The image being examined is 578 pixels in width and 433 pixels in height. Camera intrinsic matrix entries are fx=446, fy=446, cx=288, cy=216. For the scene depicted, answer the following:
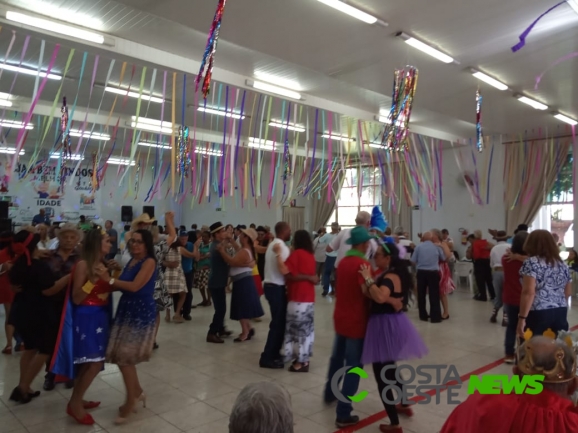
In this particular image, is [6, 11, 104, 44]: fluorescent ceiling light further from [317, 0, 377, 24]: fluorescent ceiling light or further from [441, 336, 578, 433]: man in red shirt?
[441, 336, 578, 433]: man in red shirt

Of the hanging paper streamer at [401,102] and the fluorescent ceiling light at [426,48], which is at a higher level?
the fluorescent ceiling light at [426,48]

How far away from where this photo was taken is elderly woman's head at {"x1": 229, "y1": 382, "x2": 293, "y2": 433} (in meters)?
1.12

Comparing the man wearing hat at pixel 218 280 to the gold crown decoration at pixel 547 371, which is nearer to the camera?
the gold crown decoration at pixel 547 371

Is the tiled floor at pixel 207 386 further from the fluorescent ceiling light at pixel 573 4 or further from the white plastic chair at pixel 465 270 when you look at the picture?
the white plastic chair at pixel 465 270

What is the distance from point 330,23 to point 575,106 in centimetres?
580

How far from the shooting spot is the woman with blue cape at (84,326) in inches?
108

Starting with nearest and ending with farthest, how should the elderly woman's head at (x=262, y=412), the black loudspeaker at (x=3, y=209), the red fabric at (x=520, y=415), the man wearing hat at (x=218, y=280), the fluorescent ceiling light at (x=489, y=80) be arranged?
1. the elderly woman's head at (x=262, y=412)
2. the red fabric at (x=520, y=415)
3. the man wearing hat at (x=218, y=280)
4. the fluorescent ceiling light at (x=489, y=80)
5. the black loudspeaker at (x=3, y=209)

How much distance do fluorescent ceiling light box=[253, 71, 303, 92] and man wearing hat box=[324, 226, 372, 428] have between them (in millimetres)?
4692

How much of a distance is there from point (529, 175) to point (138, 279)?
394 inches

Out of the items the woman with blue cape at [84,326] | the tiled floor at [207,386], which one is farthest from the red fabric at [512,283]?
the woman with blue cape at [84,326]

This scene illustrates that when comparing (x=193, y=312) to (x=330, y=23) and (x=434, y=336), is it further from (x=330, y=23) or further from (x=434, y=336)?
(x=330, y=23)

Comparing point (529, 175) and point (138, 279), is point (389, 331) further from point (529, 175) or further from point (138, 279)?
point (529, 175)

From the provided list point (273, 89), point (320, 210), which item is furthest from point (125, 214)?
point (273, 89)

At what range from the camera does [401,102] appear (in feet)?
18.2
